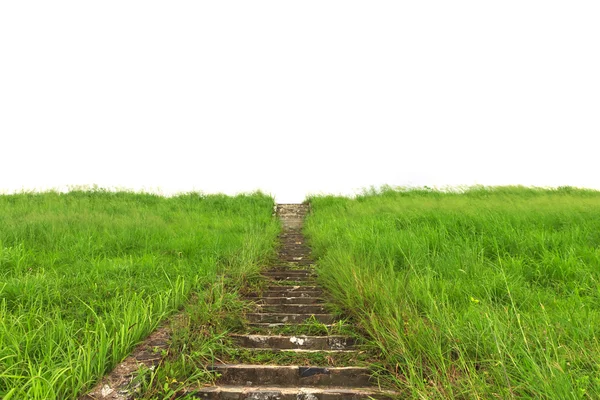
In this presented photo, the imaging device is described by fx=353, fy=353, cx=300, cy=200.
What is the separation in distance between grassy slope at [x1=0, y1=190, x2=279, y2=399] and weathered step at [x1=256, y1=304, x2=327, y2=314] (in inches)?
35.6

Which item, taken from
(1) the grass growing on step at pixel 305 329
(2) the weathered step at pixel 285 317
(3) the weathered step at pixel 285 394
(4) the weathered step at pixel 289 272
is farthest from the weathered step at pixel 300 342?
(4) the weathered step at pixel 289 272

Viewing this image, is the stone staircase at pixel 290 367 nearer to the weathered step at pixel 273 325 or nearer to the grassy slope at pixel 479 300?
the weathered step at pixel 273 325

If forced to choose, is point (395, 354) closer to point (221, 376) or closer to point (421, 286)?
point (421, 286)

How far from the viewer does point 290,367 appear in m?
3.41

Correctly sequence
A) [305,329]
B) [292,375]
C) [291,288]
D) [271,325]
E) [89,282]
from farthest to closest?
[291,288] → [89,282] → [271,325] → [305,329] → [292,375]

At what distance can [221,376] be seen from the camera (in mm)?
3369

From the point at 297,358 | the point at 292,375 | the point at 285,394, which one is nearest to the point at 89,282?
the point at 297,358

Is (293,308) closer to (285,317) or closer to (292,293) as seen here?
(285,317)

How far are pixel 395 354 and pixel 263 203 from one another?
1366cm

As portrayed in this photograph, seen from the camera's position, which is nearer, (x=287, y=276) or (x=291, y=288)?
(x=291, y=288)

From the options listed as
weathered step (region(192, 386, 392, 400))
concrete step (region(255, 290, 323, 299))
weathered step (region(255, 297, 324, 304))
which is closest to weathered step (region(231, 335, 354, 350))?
weathered step (region(192, 386, 392, 400))

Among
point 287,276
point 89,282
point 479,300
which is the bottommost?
point 287,276

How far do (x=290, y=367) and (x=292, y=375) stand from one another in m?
0.07

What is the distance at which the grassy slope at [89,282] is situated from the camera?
2957 mm
